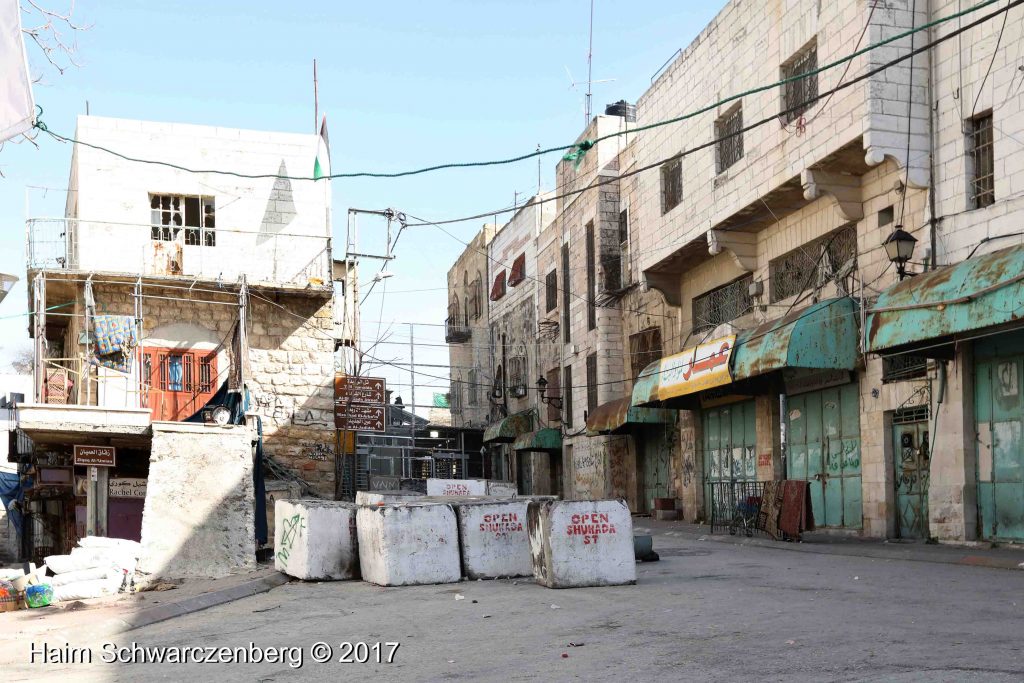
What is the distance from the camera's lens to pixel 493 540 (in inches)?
478

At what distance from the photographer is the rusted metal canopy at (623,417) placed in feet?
92.3

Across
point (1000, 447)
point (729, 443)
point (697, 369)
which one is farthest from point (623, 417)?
point (1000, 447)

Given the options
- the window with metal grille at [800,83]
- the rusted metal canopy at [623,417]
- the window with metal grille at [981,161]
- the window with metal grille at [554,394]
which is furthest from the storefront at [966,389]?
the window with metal grille at [554,394]

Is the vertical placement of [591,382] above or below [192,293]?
below

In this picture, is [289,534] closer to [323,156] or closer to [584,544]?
[584,544]

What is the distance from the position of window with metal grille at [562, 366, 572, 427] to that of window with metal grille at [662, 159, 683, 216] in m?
10.9

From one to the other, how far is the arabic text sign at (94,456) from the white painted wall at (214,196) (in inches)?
297

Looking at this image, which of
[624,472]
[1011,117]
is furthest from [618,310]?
[1011,117]

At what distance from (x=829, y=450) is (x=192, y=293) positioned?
47.9 feet

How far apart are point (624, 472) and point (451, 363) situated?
74.7ft

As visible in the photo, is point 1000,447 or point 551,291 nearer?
point 1000,447

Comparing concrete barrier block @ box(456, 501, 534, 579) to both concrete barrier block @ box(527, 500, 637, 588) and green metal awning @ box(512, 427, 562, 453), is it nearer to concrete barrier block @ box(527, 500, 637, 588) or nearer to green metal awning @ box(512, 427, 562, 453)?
concrete barrier block @ box(527, 500, 637, 588)

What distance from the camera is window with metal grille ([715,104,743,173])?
22.3m

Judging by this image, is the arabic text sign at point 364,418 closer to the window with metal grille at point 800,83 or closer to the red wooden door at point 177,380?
the red wooden door at point 177,380
